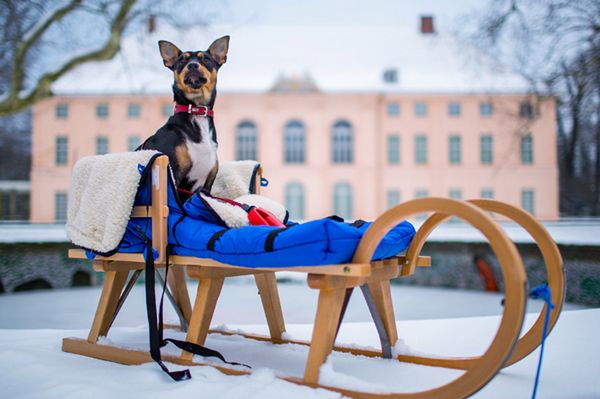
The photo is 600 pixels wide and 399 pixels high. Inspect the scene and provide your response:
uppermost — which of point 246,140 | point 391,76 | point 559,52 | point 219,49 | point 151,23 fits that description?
point 391,76

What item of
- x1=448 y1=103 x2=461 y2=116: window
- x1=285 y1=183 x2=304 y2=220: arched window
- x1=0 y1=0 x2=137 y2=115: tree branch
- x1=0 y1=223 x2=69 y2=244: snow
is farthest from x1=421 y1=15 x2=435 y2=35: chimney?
x1=0 y1=223 x2=69 y2=244: snow

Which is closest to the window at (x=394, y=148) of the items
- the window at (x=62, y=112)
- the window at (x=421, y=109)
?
the window at (x=421, y=109)

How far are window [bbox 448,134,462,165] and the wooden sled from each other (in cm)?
1773

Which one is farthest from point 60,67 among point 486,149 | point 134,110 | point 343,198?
point 486,149

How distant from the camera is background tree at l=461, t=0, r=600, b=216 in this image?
7066 millimetres

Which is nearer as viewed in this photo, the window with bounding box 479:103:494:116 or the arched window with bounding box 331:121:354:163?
the arched window with bounding box 331:121:354:163

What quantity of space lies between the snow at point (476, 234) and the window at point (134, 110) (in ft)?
37.9

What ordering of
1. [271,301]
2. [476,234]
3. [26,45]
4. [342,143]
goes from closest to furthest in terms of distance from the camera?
1. [271,301]
2. [476,234]
3. [26,45]
4. [342,143]

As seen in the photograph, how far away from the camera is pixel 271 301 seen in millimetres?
2594

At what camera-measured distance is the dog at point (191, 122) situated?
7.55 ft

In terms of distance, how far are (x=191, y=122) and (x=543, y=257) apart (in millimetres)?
1533

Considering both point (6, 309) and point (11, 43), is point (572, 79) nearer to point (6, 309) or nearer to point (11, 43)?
point (6, 309)

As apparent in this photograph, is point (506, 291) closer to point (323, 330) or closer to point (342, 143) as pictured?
point (323, 330)

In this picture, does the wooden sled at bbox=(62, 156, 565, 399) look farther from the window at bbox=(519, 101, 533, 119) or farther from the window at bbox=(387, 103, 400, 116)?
the window at bbox=(387, 103, 400, 116)
